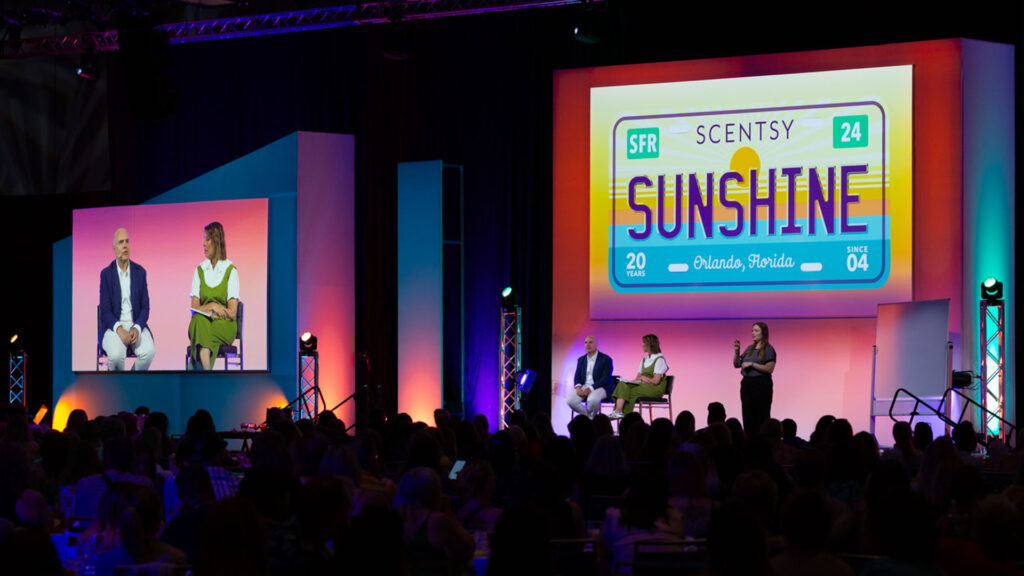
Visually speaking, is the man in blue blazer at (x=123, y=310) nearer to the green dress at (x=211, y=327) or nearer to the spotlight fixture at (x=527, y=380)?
the green dress at (x=211, y=327)

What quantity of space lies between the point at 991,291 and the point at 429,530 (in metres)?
7.93

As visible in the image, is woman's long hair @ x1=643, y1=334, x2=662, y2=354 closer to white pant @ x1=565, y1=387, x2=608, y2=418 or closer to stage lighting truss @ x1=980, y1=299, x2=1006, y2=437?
white pant @ x1=565, y1=387, x2=608, y2=418

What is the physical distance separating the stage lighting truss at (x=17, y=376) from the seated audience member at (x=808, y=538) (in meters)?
12.5

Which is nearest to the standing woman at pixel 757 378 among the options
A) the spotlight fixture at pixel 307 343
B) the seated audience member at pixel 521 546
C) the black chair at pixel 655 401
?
the black chair at pixel 655 401

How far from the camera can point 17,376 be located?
47.2 feet

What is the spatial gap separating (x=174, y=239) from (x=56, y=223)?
2.98 m

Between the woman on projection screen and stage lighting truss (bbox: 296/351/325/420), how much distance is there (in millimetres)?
3048

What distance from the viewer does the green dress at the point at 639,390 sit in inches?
430

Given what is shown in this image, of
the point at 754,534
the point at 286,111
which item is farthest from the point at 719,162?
the point at 754,534

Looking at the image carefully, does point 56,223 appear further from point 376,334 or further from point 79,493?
point 79,493

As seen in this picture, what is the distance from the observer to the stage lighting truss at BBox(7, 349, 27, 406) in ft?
45.8

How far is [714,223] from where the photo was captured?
11.7 metres

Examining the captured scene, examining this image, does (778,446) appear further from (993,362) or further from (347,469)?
(993,362)

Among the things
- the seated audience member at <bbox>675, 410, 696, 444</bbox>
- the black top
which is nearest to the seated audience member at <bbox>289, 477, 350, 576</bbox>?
the seated audience member at <bbox>675, 410, 696, 444</bbox>
